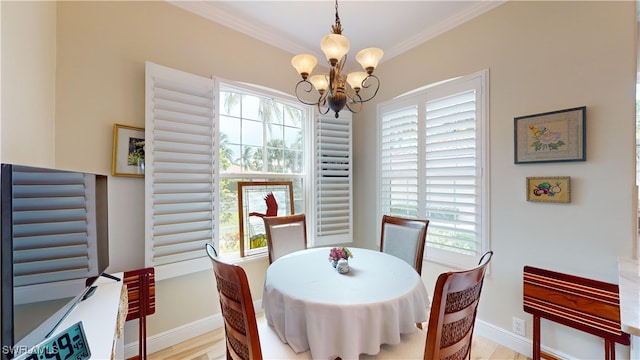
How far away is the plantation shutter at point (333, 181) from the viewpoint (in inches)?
121

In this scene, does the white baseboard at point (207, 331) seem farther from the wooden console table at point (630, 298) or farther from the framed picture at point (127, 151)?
the framed picture at point (127, 151)

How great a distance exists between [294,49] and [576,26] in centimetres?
241

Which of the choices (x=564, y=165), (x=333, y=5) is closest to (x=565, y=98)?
(x=564, y=165)

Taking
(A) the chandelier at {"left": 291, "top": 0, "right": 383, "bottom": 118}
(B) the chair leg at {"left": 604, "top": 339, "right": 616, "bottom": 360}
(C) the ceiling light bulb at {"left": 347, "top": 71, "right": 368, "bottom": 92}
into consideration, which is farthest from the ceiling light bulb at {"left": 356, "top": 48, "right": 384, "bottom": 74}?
(B) the chair leg at {"left": 604, "top": 339, "right": 616, "bottom": 360}

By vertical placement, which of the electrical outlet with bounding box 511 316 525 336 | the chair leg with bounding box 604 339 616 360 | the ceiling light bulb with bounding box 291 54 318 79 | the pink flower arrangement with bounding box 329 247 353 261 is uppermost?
the ceiling light bulb with bounding box 291 54 318 79

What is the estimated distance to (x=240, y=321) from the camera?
3.85 feet

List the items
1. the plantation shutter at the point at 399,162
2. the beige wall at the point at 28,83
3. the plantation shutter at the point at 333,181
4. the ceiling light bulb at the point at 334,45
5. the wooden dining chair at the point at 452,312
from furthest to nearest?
the plantation shutter at the point at 333,181 → the plantation shutter at the point at 399,162 → the ceiling light bulb at the point at 334,45 → the beige wall at the point at 28,83 → the wooden dining chair at the point at 452,312

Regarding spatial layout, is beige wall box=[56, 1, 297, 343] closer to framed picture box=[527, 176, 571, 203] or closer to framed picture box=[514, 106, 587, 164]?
framed picture box=[514, 106, 587, 164]

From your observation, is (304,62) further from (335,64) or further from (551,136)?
(551,136)

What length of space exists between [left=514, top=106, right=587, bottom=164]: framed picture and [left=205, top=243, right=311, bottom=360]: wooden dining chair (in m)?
2.13

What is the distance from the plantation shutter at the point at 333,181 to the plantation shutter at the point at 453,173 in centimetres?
100

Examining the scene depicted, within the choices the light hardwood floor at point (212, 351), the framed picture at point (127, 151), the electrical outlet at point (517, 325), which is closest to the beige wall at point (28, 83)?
the framed picture at point (127, 151)

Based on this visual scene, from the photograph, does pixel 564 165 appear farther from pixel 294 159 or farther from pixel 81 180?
pixel 81 180

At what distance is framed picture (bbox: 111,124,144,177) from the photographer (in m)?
1.89
